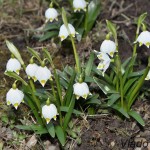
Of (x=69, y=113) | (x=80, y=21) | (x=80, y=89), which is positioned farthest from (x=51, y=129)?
(x=80, y=21)

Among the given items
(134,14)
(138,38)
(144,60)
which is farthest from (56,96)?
(134,14)

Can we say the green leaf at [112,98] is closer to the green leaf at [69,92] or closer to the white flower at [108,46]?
the green leaf at [69,92]

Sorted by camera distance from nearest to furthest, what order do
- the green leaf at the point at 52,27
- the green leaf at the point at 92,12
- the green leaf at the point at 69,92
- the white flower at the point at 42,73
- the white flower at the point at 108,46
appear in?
the white flower at the point at 42,73
the white flower at the point at 108,46
the green leaf at the point at 69,92
the green leaf at the point at 52,27
the green leaf at the point at 92,12

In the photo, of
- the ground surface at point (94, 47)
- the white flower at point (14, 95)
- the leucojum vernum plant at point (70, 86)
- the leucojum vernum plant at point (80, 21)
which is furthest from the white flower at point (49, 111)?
the leucojum vernum plant at point (80, 21)

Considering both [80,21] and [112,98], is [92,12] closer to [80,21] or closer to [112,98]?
[80,21]

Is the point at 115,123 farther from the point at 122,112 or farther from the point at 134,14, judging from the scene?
the point at 134,14
